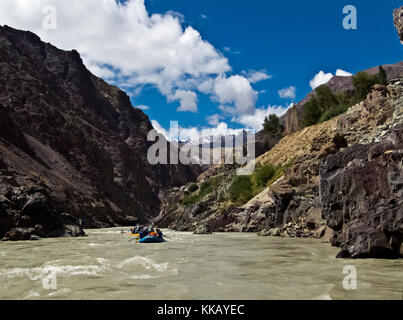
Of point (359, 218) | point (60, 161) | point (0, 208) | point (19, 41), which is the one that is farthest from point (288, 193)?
point (19, 41)

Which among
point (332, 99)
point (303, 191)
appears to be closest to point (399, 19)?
point (303, 191)

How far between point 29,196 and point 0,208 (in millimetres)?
3139

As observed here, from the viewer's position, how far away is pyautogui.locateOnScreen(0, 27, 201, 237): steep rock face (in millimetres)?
55312

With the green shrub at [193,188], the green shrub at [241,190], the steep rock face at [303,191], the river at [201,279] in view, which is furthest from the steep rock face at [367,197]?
the green shrub at [193,188]

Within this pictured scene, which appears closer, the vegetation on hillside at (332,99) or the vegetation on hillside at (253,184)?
the vegetation on hillside at (253,184)

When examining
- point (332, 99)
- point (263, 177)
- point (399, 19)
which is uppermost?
point (332, 99)

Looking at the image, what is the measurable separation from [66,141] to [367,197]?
74.8m

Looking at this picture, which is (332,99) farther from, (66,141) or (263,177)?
(66,141)

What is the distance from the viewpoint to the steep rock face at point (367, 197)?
956 cm

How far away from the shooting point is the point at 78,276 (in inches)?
307

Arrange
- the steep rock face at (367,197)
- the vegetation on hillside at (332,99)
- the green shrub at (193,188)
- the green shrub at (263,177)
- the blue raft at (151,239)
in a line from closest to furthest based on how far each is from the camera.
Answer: the steep rock face at (367,197), the blue raft at (151,239), the green shrub at (263,177), the vegetation on hillside at (332,99), the green shrub at (193,188)

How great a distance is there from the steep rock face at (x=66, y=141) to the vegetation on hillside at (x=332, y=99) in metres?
41.4

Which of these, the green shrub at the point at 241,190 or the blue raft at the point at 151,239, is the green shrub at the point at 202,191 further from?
the blue raft at the point at 151,239

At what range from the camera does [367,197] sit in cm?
1143
